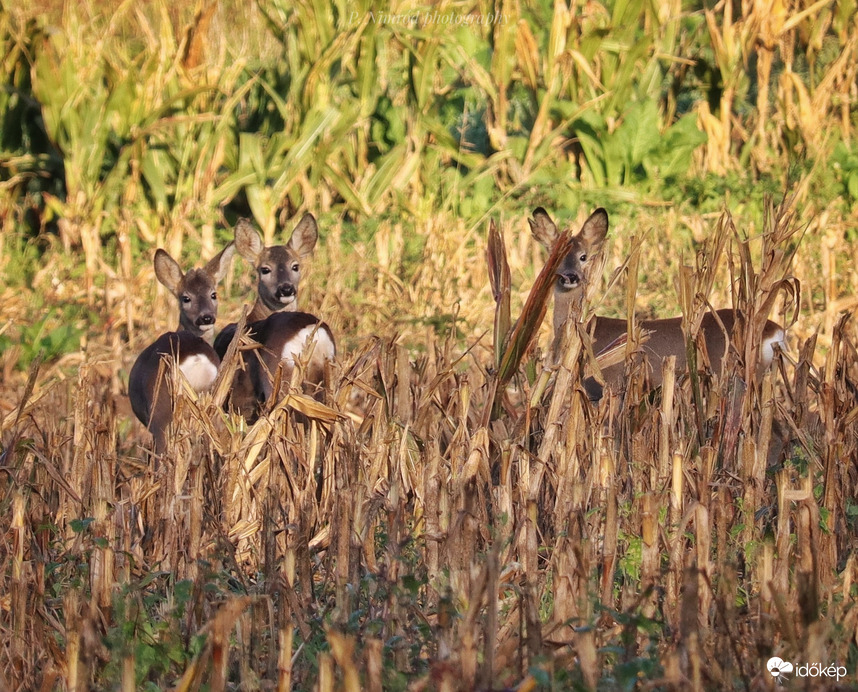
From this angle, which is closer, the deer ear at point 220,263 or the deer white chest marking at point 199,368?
the deer white chest marking at point 199,368

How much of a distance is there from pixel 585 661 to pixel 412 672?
0.52m

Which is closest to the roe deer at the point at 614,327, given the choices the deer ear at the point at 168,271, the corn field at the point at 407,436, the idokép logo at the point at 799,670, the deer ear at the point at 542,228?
the deer ear at the point at 542,228

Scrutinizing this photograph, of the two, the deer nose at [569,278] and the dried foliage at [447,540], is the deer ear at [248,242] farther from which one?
the dried foliage at [447,540]

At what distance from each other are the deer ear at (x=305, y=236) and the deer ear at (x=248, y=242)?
0.66ft

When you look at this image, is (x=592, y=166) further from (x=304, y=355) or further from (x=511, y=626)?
(x=511, y=626)

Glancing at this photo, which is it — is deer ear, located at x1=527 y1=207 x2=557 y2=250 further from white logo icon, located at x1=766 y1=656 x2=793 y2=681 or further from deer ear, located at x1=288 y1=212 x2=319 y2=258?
white logo icon, located at x1=766 y1=656 x2=793 y2=681

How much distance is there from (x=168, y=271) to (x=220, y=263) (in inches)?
12.4

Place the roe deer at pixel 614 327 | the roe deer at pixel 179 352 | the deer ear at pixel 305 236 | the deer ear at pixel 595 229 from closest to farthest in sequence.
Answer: the roe deer at pixel 179 352, the roe deer at pixel 614 327, the deer ear at pixel 595 229, the deer ear at pixel 305 236

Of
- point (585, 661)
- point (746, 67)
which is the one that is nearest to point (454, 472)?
point (585, 661)

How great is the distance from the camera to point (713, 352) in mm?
5867

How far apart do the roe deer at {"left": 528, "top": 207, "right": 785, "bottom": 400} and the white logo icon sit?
234cm

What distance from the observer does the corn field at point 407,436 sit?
9.33ft

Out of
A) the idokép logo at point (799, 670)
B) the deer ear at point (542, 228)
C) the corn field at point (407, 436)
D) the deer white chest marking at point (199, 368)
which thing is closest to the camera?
the idokép logo at point (799, 670)

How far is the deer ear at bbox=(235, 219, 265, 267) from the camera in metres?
7.39
